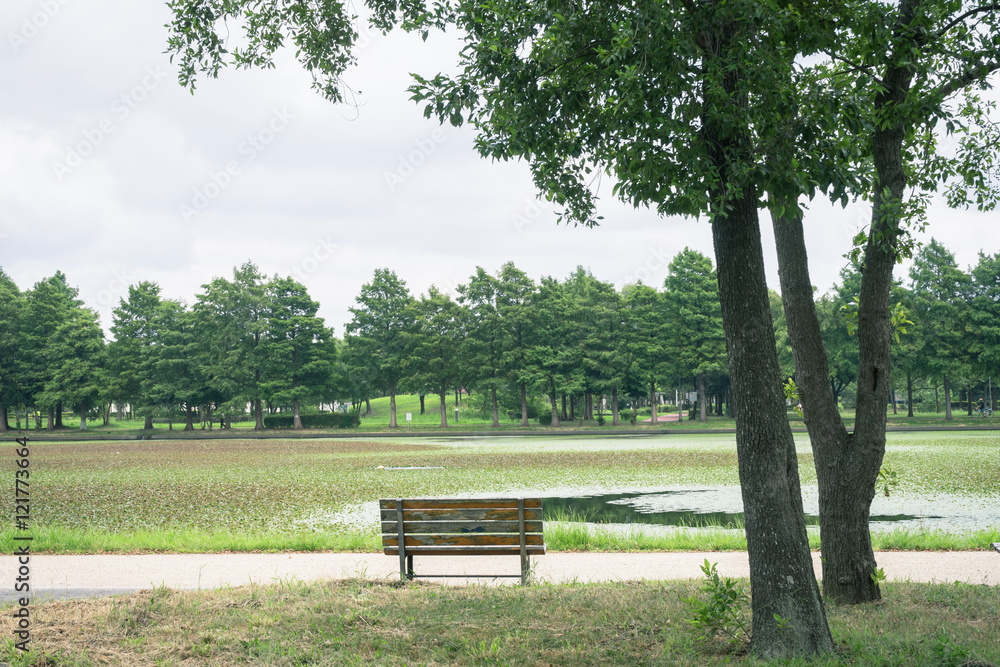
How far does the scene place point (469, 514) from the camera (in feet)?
22.8

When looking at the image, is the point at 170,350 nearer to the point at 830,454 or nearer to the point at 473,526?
the point at 473,526

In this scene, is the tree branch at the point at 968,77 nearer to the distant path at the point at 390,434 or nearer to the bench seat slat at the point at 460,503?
the bench seat slat at the point at 460,503

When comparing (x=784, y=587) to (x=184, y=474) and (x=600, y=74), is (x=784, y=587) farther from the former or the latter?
(x=184, y=474)

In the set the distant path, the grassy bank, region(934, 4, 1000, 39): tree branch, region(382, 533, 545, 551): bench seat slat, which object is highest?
region(934, 4, 1000, 39): tree branch

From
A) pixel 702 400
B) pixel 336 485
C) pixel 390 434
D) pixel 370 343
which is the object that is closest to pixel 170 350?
pixel 370 343

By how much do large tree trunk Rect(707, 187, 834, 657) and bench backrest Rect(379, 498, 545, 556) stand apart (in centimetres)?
259

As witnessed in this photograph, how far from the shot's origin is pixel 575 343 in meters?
58.8

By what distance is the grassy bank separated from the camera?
4.50 metres

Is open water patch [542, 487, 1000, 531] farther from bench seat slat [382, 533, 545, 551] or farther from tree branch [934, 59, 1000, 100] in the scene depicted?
tree branch [934, 59, 1000, 100]

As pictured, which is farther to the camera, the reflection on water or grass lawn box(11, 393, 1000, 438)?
grass lawn box(11, 393, 1000, 438)

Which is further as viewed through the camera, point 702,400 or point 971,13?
point 702,400

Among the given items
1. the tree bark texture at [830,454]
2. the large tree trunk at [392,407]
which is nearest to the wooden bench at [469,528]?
the tree bark texture at [830,454]

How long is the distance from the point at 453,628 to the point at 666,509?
30.5 feet

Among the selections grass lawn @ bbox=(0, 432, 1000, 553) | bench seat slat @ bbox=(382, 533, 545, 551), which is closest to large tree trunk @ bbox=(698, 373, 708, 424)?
grass lawn @ bbox=(0, 432, 1000, 553)
